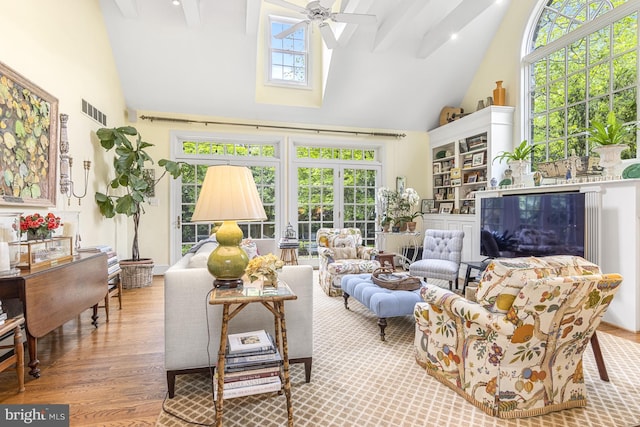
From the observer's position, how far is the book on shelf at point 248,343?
5.91ft

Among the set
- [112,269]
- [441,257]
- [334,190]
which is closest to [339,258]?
[441,257]

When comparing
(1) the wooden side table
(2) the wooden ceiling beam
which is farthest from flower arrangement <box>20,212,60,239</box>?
(2) the wooden ceiling beam

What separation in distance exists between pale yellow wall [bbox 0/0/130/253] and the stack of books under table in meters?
2.48

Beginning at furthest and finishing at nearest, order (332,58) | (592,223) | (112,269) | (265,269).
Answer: (332,58) → (112,269) → (592,223) → (265,269)

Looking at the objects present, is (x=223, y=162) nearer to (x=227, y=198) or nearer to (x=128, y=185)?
(x=128, y=185)

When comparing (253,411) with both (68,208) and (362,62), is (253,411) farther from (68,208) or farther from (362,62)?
(362,62)

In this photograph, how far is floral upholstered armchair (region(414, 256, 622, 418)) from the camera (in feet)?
5.37

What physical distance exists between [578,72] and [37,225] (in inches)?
230

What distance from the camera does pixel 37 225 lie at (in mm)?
2453

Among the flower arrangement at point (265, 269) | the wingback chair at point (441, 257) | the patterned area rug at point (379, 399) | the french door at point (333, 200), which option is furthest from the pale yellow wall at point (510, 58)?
the flower arrangement at point (265, 269)

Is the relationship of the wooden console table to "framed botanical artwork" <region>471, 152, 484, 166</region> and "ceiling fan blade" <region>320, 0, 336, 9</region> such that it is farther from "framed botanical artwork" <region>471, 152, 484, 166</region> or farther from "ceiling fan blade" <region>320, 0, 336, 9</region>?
"framed botanical artwork" <region>471, 152, 484, 166</region>

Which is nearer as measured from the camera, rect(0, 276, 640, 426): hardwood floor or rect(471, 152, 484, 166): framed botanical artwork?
rect(0, 276, 640, 426): hardwood floor

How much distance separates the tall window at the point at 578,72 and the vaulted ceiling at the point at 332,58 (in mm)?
954

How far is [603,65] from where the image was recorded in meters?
3.79
